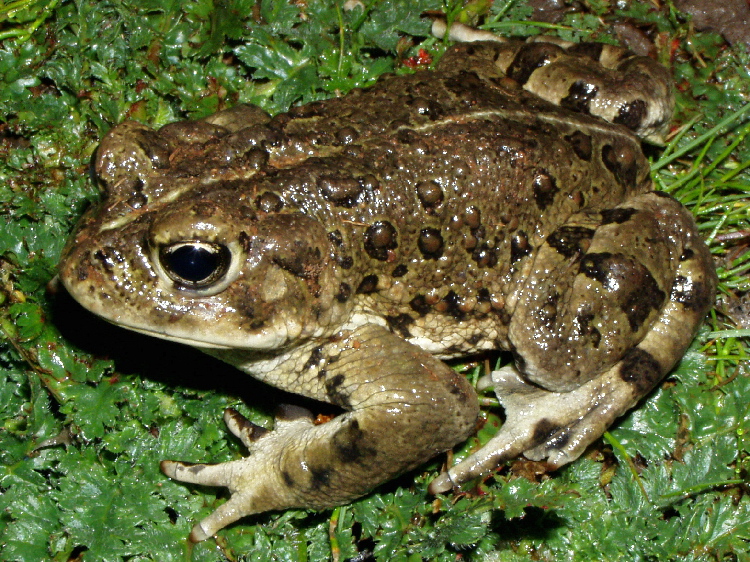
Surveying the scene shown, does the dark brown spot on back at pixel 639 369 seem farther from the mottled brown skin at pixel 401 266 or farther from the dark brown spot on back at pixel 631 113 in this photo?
the dark brown spot on back at pixel 631 113

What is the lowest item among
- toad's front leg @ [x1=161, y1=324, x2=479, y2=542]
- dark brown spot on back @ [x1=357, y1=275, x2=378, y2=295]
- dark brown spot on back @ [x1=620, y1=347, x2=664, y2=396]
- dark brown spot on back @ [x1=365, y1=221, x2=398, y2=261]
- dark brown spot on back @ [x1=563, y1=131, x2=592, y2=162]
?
toad's front leg @ [x1=161, y1=324, x2=479, y2=542]

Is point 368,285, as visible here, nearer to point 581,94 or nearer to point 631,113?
point 581,94

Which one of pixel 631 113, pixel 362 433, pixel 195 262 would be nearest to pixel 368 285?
pixel 362 433

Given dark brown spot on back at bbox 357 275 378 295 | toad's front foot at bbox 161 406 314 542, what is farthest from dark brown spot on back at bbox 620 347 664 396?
toad's front foot at bbox 161 406 314 542

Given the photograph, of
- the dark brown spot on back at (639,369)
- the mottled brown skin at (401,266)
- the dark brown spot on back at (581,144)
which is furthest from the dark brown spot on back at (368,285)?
the dark brown spot on back at (639,369)

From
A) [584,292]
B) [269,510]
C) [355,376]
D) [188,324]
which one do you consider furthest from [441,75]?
[269,510]

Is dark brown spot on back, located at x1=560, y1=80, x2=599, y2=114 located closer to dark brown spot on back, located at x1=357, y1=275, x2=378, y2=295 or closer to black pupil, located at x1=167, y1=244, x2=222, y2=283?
dark brown spot on back, located at x1=357, y1=275, x2=378, y2=295

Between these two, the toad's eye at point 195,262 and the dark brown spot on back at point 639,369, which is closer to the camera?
the toad's eye at point 195,262
